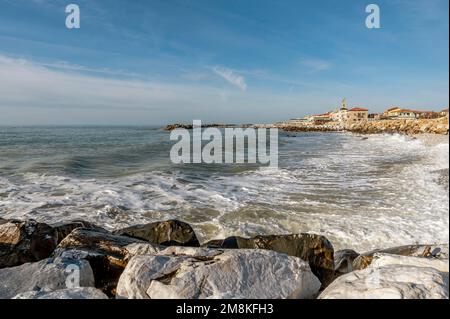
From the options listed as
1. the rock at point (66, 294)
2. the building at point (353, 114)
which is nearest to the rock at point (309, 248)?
the rock at point (66, 294)

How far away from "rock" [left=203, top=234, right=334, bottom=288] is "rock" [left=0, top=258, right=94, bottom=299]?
2413mm

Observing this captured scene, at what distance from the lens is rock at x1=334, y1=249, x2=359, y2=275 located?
4.48m

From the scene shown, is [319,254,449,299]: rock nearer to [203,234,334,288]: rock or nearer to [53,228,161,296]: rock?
[203,234,334,288]: rock

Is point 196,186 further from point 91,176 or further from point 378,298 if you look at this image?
point 378,298

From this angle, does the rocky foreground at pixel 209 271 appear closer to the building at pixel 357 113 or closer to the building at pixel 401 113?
the building at pixel 401 113

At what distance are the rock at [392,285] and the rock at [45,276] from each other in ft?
8.52

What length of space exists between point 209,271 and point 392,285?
5.59 feet

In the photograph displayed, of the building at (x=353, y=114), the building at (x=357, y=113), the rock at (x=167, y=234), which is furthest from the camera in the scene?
the building at (x=357, y=113)

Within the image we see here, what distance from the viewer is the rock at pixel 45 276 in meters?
3.33

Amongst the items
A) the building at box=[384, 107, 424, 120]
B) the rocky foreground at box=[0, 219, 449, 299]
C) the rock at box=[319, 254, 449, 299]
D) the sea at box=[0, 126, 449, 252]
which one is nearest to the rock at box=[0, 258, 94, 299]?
the rocky foreground at box=[0, 219, 449, 299]

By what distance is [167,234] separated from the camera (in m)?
5.41

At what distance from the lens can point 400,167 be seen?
48.7 feet

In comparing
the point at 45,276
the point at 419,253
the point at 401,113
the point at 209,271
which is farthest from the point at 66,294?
the point at 401,113

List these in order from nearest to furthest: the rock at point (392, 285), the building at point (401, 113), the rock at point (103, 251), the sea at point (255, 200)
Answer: the rock at point (392, 285), the rock at point (103, 251), the sea at point (255, 200), the building at point (401, 113)
